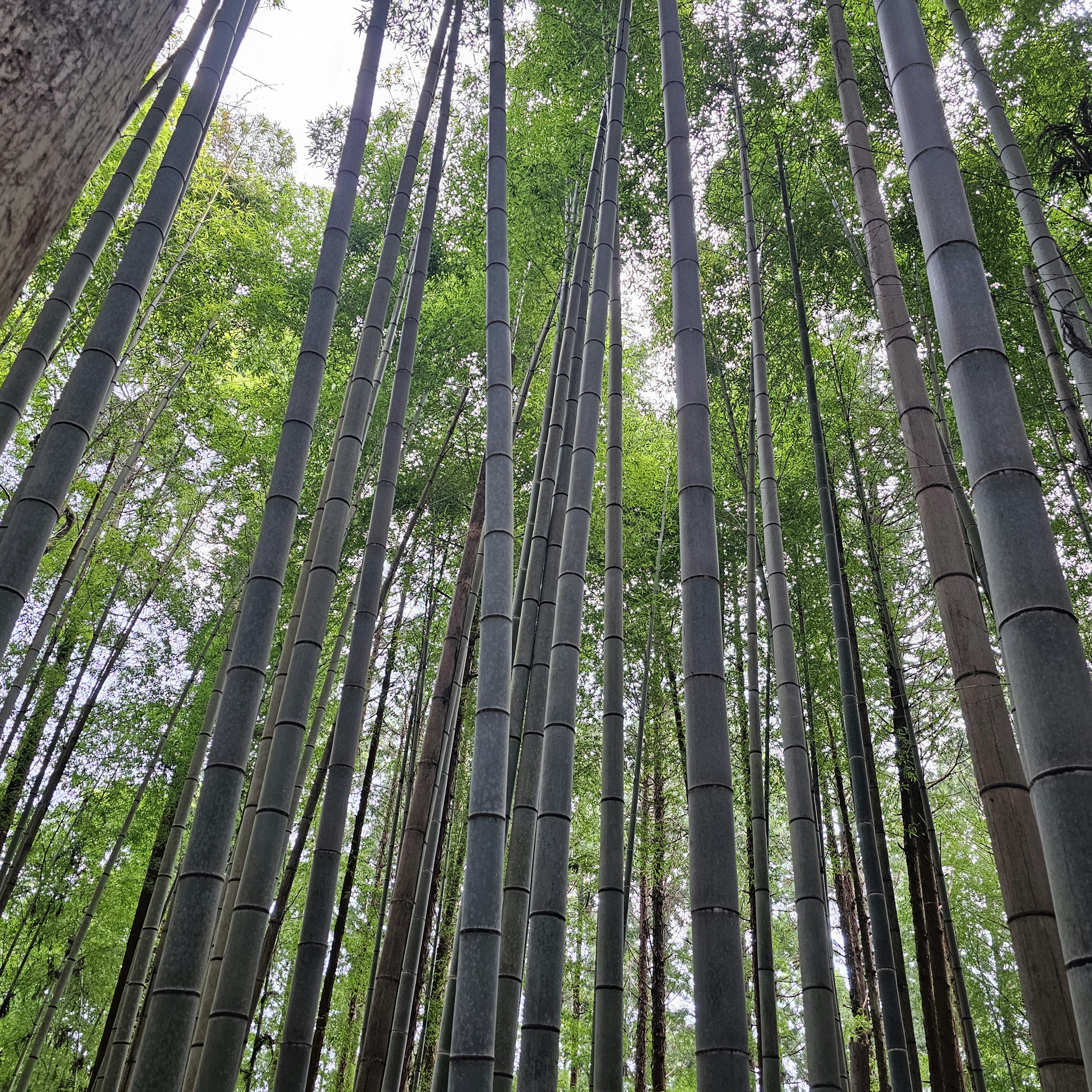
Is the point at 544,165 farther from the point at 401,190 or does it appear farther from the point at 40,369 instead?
the point at 40,369

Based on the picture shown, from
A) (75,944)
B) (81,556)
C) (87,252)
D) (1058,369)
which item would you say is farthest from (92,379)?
(75,944)

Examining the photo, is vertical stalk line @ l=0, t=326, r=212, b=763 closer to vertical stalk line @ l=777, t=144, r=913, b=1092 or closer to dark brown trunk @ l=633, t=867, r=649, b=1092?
vertical stalk line @ l=777, t=144, r=913, b=1092

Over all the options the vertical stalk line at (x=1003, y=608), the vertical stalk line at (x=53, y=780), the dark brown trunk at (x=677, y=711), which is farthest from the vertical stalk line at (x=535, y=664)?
the dark brown trunk at (x=677, y=711)

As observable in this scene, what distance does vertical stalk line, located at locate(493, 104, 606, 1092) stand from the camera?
2287 millimetres

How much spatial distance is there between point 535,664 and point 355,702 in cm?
63

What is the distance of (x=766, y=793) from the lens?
443cm

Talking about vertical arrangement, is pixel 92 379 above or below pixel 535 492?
below

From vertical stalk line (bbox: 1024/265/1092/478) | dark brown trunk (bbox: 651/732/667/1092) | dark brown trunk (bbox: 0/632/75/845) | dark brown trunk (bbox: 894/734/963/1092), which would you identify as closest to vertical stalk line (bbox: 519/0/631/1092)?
Result: vertical stalk line (bbox: 1024/265/1092/478)

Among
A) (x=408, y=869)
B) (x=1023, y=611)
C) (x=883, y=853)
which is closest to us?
(x=1023, y=611)

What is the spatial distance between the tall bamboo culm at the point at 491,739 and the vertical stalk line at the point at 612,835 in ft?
2.76

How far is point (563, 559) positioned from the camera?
2.69 meters

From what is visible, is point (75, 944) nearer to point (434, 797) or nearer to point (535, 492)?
point (434, 797)

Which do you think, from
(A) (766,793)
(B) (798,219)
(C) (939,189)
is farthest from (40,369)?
(B) (798,219)

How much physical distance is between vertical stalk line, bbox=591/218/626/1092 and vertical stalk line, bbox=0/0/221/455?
5.81 feet
